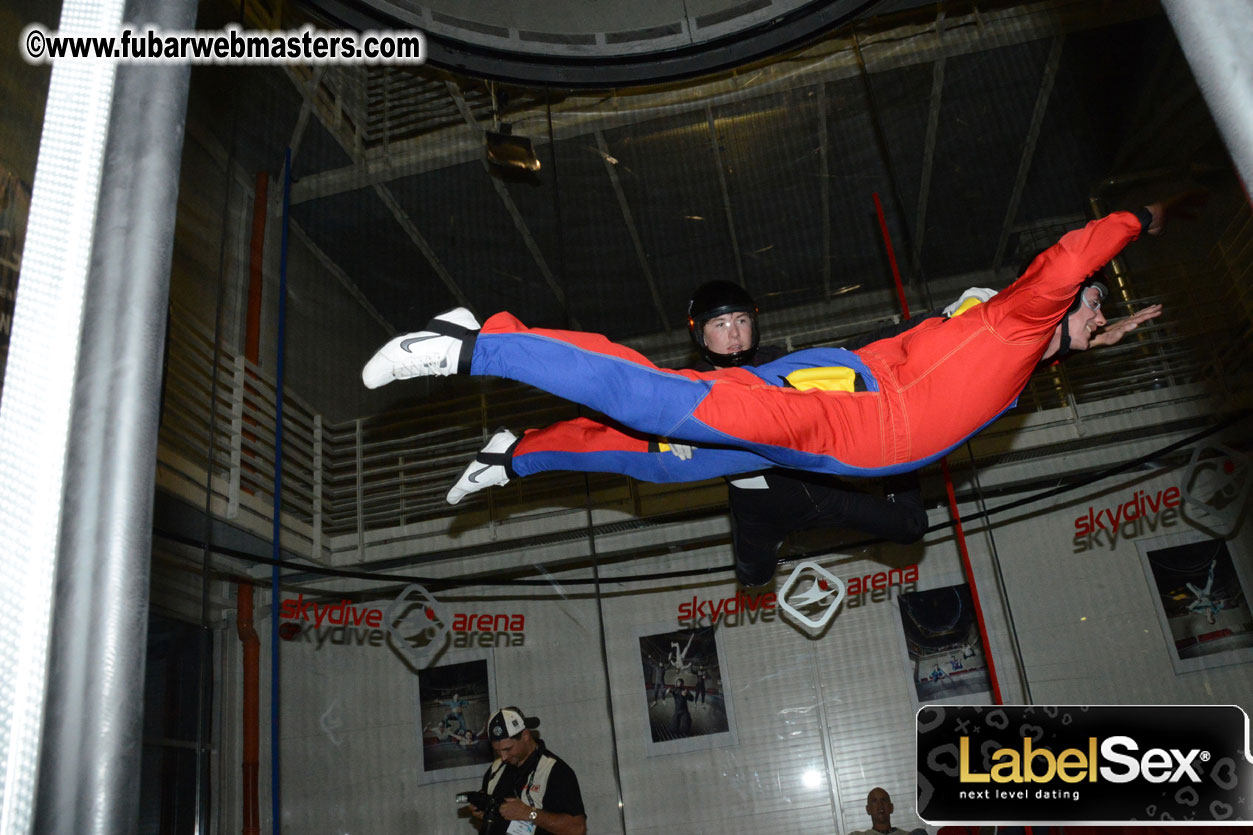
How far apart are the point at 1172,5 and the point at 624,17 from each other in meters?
2.65

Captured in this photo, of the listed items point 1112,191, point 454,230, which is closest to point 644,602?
point 454,230

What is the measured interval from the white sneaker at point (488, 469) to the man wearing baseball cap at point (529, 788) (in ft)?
2.12

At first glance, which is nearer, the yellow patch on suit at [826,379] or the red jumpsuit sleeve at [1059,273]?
the red jumpsuit sleeve at [1059,273]

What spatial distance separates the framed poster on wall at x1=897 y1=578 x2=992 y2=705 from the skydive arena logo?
71mm

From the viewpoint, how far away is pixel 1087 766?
178 cm

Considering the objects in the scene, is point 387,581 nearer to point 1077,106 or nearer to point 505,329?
point 505,329

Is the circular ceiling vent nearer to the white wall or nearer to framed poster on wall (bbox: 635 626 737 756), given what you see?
the white wall

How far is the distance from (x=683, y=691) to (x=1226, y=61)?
6.38 feet

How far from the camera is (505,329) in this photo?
148 cm

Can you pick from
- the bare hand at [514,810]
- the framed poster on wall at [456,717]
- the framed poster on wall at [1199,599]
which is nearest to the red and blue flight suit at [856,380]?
the framed poster on wall at [1199,599]

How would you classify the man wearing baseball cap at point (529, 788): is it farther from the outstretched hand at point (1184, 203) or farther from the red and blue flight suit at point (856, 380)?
the outstretched hand at point (1184, 203)

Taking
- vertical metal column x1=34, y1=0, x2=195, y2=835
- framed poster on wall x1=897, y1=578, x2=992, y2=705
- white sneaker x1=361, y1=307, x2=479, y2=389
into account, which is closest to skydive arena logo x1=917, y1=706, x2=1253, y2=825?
framed poster on wall x1=897, y1=578, x2=992, y2=705

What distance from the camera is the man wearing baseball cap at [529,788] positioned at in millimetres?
2109

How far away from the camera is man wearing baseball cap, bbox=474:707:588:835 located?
2.11 metres
